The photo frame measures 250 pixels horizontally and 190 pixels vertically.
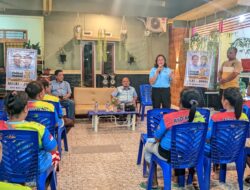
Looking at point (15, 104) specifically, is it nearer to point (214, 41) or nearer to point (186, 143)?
point (186, 143)

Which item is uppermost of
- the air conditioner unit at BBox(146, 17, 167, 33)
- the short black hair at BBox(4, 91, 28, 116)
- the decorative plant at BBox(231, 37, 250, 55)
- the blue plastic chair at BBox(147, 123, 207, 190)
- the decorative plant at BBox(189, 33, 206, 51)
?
the air conditioner unit at BBox(146, 17, 167, 33)

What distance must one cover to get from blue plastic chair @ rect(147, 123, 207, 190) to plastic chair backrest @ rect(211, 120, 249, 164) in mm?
156

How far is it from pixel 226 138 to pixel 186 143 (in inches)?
17.6

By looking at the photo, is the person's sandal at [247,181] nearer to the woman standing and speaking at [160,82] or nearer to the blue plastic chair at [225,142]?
the blue plastic chair at [225,142]

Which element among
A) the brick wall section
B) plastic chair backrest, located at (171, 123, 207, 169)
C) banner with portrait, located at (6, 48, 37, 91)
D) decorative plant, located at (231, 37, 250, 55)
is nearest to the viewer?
plastic chair backrest, located at (171, 123, 207, 169)

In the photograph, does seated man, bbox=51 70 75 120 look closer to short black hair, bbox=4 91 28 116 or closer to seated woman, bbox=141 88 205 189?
seated woman, bbox=141 88 205 189

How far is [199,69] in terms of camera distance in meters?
4.75

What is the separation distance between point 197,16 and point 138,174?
248 inches

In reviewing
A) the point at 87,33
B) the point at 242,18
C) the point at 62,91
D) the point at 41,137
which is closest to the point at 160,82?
the point at 62,91

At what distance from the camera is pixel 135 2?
24.3 feet

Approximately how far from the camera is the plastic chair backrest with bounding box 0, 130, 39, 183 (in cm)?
226

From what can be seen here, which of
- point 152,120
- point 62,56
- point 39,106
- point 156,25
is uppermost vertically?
point 156,25

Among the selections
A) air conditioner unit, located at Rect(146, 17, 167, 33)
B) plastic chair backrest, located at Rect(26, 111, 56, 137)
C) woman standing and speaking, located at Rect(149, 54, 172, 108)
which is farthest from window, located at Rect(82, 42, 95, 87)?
plastic chair backrest, located at Rect(26, 111, 56, 137)

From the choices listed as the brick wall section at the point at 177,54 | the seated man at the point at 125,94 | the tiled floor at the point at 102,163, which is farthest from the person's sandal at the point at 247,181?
the brick wall section at the point at 177,54
